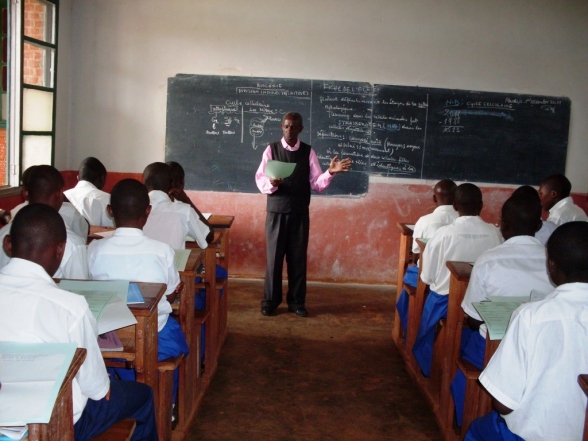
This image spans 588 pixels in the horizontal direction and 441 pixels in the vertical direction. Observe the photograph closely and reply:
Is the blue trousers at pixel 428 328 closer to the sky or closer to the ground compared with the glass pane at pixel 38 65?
closer to the ground

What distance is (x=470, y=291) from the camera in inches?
100

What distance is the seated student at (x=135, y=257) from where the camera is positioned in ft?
8.00

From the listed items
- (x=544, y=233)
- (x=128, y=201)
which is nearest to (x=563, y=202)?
(x=544, y=233)

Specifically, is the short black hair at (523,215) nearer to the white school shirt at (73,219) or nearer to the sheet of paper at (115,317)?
the sheet of paper at (115,317)

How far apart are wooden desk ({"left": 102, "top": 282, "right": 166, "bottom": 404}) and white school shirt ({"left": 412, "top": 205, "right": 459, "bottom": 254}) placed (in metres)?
2.19

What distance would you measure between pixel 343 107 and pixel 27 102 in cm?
267

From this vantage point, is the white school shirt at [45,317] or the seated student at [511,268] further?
the seated student at [511,268]

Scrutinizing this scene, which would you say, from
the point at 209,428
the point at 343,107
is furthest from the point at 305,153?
the point at 209,428

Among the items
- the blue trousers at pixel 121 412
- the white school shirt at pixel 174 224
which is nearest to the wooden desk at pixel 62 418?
the blue trousers at pixel 121 412

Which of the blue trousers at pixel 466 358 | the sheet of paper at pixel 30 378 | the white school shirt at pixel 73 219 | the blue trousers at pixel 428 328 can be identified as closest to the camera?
the sheet of paper at pixel 30 378

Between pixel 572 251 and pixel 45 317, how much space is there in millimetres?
1402

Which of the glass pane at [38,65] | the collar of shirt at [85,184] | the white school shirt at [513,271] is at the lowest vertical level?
the white school shirt at [513,271]

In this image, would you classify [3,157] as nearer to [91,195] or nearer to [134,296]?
[91,195]

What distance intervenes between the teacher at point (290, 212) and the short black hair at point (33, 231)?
295 cm
